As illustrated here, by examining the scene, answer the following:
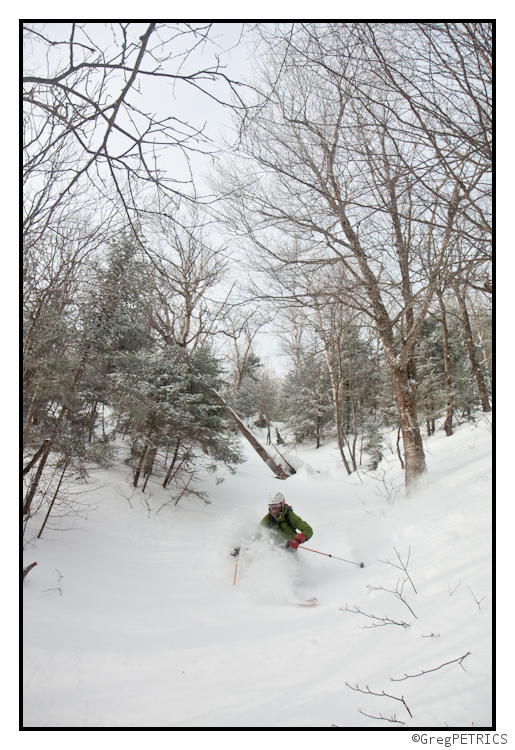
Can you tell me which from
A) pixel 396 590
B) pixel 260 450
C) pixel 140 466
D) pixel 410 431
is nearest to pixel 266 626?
pixel 396 590

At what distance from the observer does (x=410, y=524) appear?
232 inches

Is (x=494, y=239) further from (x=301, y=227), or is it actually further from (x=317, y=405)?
(x=317, y=405)

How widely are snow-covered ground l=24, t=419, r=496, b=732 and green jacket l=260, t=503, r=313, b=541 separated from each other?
287mm

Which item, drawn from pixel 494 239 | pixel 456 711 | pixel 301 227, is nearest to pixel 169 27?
pixel 494 239

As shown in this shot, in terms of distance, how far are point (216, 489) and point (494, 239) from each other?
398 inches

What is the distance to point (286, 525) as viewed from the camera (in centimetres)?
541

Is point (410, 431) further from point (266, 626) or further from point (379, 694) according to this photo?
point (379, 694)

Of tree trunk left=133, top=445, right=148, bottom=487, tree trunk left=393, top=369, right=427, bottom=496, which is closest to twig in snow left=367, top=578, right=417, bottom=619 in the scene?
tree trunk left=393, top=369, right=427, bottom=496

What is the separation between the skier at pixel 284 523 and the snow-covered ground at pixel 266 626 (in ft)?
0.91

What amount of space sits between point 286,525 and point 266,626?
1778mm

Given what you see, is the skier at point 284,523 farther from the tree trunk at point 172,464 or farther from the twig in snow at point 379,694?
the tree trunk at point 172,464

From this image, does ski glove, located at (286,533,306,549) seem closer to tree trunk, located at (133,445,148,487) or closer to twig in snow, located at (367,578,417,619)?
twig in snow, located at (367,578,417,619)

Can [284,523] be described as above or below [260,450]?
above

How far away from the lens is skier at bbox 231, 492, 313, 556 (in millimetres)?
5264
